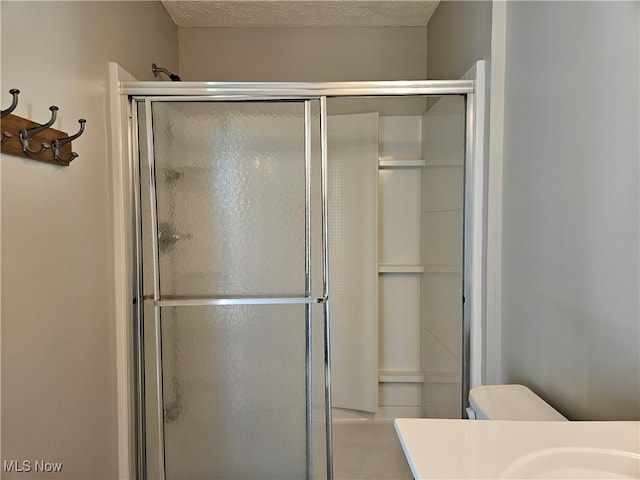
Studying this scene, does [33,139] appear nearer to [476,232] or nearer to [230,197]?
[230,197]

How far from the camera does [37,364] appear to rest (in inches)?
54.5

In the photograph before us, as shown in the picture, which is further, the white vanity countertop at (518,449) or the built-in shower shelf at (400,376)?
the built-in shower shelf at (400,376)

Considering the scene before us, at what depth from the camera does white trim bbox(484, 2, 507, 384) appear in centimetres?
180

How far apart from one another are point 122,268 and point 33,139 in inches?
29.9

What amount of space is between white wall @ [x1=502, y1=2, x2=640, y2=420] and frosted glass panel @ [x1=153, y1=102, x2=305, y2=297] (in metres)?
0.88

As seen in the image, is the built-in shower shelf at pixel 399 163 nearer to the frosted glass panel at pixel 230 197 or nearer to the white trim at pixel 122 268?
the frosted glass panel at pixel 230 197

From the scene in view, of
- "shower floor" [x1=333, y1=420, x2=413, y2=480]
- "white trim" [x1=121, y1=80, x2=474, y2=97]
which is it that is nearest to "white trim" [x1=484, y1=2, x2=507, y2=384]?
"white trim" [x1=121, y1=80, x2=474, y2=97]

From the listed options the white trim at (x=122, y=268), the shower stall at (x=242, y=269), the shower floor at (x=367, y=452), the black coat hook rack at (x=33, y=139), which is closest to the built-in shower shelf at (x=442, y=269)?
the shower stall at (x=242, y=269)

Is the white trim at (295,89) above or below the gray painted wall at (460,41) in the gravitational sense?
below

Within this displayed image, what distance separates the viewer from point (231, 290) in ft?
Answer: 6.79

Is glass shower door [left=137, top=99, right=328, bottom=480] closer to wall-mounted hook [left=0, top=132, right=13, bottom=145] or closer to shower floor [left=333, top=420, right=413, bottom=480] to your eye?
shower floor [left=333, top=420, right=413, bottom=480]

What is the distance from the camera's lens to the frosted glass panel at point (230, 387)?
2082 millimetres

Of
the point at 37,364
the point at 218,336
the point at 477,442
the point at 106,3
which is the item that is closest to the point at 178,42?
the point at 106,3

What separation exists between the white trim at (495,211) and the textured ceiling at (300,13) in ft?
3.40
